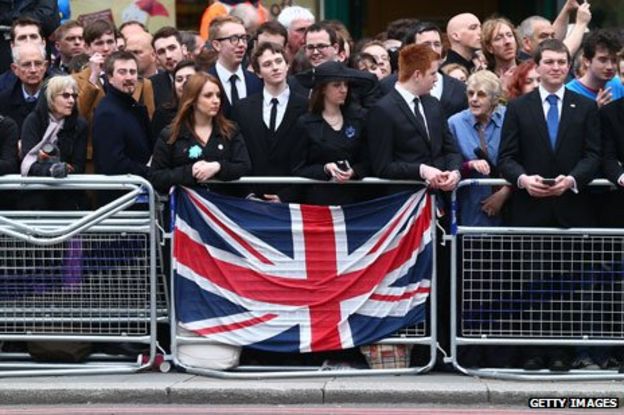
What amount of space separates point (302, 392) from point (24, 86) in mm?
3679

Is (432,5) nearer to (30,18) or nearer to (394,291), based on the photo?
(30,18)

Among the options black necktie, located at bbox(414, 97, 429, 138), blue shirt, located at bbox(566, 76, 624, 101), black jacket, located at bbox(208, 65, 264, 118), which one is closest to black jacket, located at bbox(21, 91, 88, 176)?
black jacket, located at bbox(208, 65, 264, 118)

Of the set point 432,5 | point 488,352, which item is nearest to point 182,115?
point 488,352

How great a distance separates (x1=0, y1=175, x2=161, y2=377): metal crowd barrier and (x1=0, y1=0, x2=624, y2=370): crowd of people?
9.7 inches

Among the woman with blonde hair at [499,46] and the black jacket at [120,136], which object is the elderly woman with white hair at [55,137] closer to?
the black jacket at [120,136]

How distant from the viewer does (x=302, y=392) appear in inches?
468

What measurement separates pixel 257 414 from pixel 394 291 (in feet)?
5.26

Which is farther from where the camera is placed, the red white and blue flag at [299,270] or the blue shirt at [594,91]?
the blue shirt at [594,91]

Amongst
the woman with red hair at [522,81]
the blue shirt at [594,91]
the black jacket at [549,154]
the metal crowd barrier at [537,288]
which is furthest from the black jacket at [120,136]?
the blue shirt at [594,91]

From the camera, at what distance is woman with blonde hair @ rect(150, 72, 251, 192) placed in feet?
40.9

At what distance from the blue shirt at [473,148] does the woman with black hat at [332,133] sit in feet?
2.44

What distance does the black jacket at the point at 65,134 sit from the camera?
12883mm

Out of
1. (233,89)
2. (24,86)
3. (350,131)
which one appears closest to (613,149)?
(350,131)

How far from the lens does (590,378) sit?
40.4 ft
